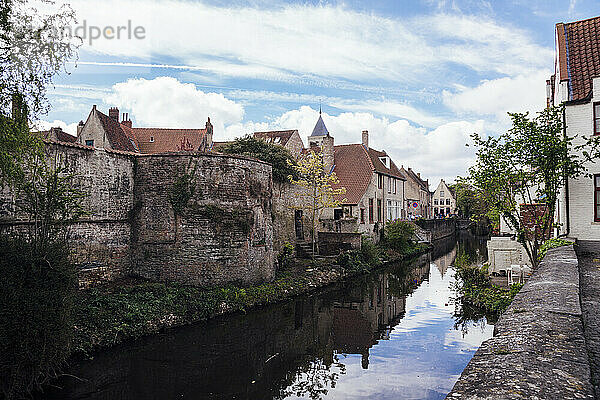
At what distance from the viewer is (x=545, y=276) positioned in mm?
5621

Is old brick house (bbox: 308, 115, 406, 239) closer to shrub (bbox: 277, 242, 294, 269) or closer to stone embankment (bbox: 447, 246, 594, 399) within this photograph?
shrub (bbox: 277, 242, 294, 269)

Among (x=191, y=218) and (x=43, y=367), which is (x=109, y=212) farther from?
(x=43, y=367)

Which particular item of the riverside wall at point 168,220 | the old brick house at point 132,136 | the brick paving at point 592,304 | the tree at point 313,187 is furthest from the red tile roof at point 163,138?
the brick paving at point 592,304

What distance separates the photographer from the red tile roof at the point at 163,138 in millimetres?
36625

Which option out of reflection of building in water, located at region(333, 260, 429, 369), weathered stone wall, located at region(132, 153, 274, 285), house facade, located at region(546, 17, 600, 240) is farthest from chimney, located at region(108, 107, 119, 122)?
house facade, located at region(546, 17, 600, 240)

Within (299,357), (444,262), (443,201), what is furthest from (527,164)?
(443,201)

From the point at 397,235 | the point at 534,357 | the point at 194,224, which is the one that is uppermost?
the point at 194,224

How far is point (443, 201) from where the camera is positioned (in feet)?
281

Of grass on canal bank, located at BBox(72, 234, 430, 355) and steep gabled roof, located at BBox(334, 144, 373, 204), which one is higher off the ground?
steep gabled roof, located at BBox(334, 144, 373, 204)

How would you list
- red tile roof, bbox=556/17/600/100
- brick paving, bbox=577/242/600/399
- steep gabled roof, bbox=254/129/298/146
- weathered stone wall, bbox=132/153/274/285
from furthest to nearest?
steep gabled roof, bbox=254/129/298/146, weathered stone wall, bbox=132/153/274/285, red tile roof, bbox=556/17/600/100, brick paving, bbox=577/242/600/399

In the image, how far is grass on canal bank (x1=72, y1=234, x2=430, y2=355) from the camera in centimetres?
→ 1059

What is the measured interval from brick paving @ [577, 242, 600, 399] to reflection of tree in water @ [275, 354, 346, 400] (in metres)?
5.26

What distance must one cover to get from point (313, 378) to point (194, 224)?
7251mm

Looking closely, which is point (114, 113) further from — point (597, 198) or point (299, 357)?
point (597, 198)
